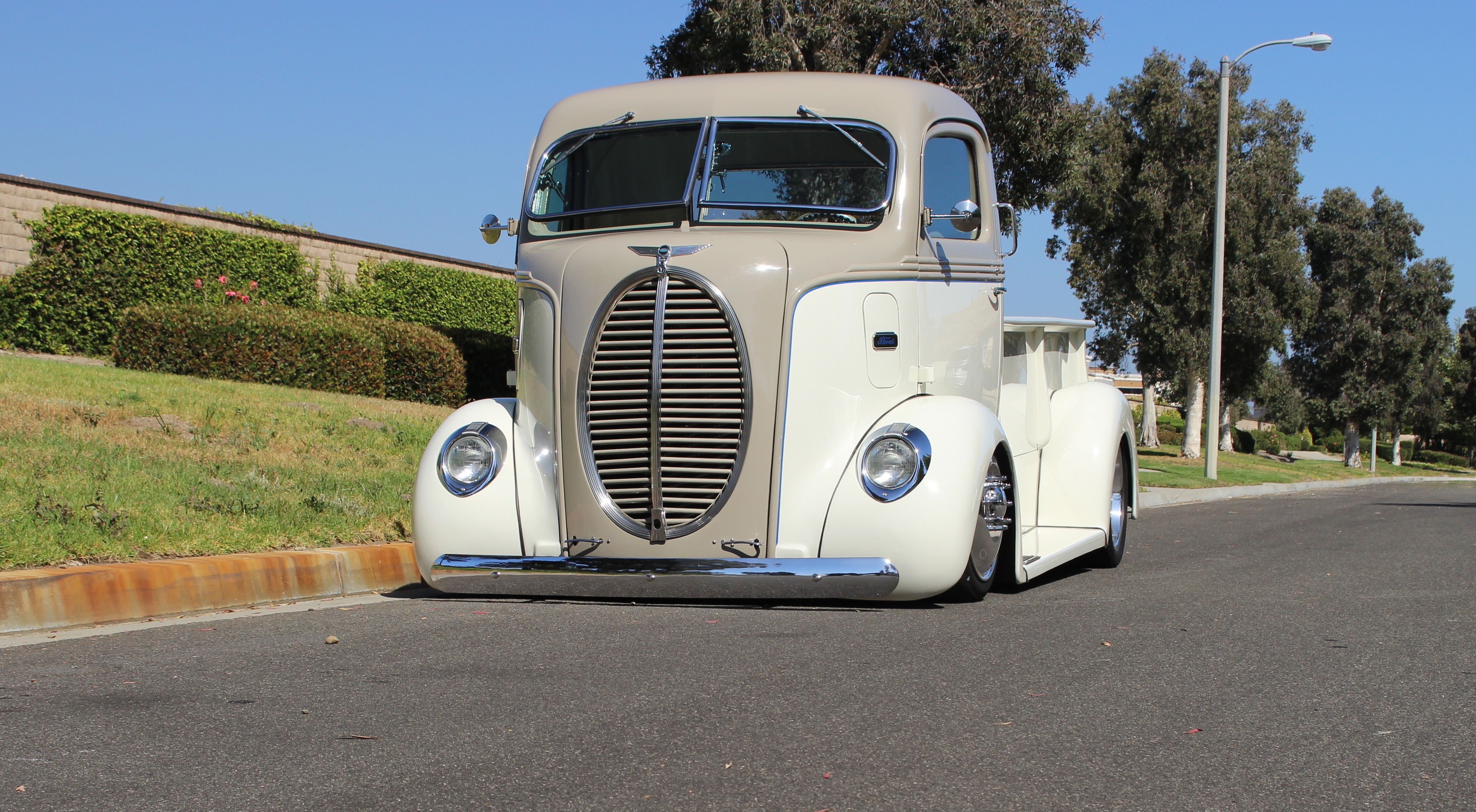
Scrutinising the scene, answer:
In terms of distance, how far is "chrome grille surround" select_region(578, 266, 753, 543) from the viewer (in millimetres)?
5895

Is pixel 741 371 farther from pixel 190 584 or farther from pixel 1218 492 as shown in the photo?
pixel 1218 492

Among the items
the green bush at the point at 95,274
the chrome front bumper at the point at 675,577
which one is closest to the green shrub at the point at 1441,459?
the green bush at the point at 95,274

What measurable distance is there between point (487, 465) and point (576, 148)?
5.89 ft

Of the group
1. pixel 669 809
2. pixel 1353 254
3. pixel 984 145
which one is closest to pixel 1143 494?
pixel 984 145

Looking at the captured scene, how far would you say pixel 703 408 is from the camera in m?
5.91

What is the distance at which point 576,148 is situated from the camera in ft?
22.8

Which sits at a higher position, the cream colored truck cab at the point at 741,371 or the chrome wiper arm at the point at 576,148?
the chrome wiper arm at the point at 576,148

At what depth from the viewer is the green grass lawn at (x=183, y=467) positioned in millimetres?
6605

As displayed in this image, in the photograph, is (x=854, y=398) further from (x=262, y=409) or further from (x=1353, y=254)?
(x=1353, y=254)

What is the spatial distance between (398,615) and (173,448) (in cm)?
417

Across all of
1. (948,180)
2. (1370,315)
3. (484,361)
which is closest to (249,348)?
(484,361)

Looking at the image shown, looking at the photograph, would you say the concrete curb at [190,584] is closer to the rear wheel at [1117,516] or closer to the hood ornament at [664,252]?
the hood ornament at [664,252]

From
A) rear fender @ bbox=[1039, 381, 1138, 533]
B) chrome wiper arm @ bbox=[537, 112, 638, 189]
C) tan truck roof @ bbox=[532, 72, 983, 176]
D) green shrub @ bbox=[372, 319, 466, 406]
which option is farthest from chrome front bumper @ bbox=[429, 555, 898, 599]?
green shrub @ bbox=[372, 319, 466, 406]

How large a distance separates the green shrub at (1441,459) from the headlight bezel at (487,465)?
79284 mm
